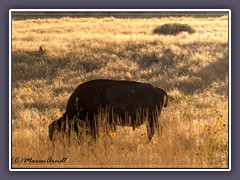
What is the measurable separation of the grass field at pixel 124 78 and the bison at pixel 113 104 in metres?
0.29

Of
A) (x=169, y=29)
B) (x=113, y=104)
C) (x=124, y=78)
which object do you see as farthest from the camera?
(x=169, y=29)

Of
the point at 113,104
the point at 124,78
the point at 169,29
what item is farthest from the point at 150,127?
the point at 169,29

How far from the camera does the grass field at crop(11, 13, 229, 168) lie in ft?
28.9

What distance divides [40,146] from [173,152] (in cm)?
216

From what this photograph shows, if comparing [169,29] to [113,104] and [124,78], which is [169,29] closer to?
[124,78]

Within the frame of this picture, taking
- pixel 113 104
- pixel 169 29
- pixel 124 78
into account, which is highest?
pixel 169 29

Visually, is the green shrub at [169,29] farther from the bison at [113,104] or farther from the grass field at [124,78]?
the bison at [113,104]

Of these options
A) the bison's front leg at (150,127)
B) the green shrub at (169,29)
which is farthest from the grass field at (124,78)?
the green shrub at (169,29)

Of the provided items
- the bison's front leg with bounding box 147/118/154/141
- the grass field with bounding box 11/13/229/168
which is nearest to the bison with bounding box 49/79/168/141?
the bison's front leg with bounding box 147/118/154/141

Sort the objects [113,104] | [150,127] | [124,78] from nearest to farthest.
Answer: [113,104]
[150,127]
[124,78]

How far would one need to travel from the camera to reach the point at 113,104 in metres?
9.57

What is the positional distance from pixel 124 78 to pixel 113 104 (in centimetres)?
636

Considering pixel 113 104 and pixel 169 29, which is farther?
pixel 169 29

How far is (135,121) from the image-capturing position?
31.6ft
